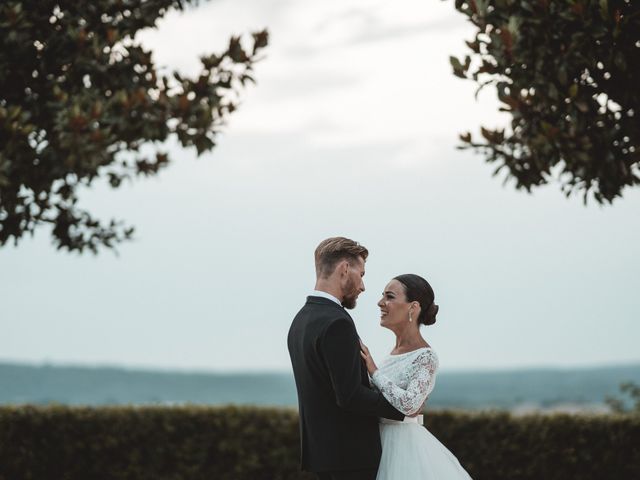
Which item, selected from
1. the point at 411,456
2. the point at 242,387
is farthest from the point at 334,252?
the point at 242,387

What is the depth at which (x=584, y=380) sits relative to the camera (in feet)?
280

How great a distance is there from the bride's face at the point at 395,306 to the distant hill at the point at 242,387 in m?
6.34

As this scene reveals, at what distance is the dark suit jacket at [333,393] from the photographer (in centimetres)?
565

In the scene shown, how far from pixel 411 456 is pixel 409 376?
0.59 metres

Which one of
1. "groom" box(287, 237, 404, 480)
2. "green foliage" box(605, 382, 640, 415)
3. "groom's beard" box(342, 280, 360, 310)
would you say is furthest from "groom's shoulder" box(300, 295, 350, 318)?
"green foliage" box(605, 382, 640, 415)

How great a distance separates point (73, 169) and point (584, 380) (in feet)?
270

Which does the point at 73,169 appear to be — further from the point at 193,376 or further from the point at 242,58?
the point at 193,376

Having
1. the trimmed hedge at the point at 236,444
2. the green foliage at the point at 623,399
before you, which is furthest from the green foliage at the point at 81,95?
the green foliage at the point at 623,399

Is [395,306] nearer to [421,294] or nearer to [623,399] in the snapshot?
[421,294]

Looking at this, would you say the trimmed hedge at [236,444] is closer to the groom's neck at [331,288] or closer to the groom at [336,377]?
the groom at [336,377]

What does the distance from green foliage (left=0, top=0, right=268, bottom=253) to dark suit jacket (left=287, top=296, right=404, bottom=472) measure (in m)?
4.18

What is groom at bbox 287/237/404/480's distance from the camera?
223 inches

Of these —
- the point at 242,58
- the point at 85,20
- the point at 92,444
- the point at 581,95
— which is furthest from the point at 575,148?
the point at 92,444

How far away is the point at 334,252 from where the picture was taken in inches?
234
